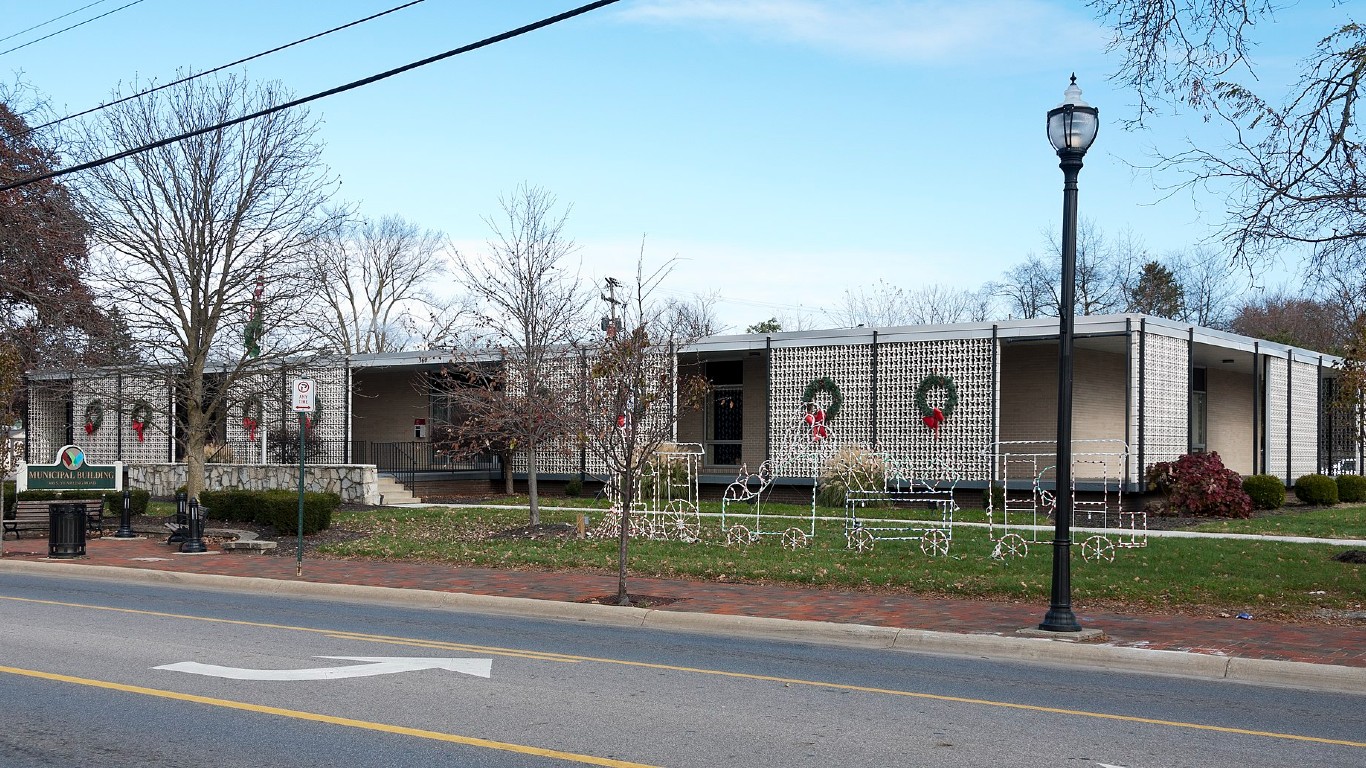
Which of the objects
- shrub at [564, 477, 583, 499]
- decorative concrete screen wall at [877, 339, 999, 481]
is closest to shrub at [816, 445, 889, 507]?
decorative concrete screen wall at [877, 339, 999, 481]

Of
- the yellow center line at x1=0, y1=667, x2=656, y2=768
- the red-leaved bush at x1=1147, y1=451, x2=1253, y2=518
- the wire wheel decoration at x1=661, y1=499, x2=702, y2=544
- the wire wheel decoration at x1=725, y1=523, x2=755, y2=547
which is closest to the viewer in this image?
the yellow center line at x1=0, y1=667, x2=656, y2=768

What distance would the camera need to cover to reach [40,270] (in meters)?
36.2

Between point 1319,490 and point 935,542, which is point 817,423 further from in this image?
point 1319,490

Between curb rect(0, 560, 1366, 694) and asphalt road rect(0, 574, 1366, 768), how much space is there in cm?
→ 28

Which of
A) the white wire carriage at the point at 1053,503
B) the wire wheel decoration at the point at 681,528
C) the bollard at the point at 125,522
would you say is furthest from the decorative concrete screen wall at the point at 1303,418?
the bollard at the point at 125,522

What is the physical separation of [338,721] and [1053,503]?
16655 millimetres

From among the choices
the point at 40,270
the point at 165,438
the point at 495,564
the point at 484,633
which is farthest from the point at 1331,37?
the point at 40,270

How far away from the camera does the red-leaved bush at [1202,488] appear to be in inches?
885

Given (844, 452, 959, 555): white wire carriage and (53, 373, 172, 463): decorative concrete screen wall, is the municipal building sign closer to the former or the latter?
(53, 373, 172, 463): decorative concrete screen wall

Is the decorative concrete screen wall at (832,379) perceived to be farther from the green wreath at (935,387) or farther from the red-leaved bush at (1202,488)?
the red-leaved bush at (1202,488)

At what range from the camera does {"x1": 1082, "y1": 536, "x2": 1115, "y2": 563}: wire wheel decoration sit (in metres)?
16.1

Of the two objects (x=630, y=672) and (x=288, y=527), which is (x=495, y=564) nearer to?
(x=288, y=527)

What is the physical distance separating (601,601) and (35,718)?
6.87 meters

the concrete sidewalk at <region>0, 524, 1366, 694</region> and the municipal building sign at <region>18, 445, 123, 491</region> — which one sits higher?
the municipal building sign at <region>18, 445, 123, 491</region>
